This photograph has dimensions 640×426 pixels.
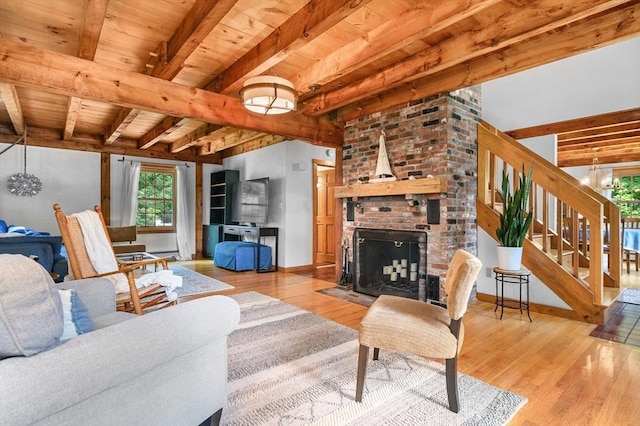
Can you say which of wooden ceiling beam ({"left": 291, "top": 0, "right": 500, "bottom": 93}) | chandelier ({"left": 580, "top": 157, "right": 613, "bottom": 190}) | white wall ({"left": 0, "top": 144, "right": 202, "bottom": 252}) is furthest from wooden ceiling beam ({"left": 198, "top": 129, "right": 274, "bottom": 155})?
chandelier ({"left": 580, "top": 157, "right": 613, "bottom": 190})

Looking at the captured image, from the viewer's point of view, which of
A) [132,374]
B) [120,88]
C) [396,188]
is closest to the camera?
[132,374]

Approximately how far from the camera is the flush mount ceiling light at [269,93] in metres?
2.65

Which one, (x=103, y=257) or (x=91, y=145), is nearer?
(x=103, y=257)

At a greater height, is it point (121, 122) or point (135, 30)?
point (135, 30)

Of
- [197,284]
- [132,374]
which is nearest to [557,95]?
[132,374]

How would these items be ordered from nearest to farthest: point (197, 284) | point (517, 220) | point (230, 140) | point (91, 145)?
point (517, 220) < point (197, 284) < point (230, 140) < point (91, 145)

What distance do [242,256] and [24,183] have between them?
13.6 ft

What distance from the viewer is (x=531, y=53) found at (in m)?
2.99

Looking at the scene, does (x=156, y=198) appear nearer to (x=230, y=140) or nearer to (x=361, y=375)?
(x=230, y=140)

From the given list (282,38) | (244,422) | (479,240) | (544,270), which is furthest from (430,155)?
(244,422)

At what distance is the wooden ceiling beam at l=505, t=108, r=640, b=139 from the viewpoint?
391cm

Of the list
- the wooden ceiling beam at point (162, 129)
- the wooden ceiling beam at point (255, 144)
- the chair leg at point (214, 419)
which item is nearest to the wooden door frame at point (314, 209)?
the wooden ceiling beam at point (255, 144)

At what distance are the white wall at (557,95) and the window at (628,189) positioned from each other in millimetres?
4981

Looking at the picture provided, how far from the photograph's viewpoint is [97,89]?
9.80 feet
